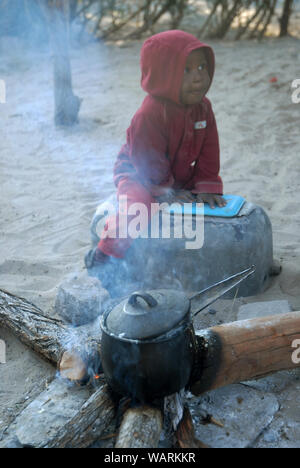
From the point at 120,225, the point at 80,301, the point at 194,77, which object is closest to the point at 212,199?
the point at 120,225

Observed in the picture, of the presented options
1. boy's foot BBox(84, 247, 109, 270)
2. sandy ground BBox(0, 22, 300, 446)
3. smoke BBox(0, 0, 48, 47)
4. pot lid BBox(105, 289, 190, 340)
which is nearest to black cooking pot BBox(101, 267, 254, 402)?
pot lid BBox(105, 289, 190, 340)

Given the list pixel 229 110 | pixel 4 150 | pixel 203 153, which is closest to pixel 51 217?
pixel 203 153

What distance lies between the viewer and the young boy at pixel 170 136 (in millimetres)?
2824

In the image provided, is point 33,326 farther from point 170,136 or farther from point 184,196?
point 170,136

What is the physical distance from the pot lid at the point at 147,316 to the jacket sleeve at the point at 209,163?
4.40 feet

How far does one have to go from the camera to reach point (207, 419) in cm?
192

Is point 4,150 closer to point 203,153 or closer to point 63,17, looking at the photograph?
point 63,17

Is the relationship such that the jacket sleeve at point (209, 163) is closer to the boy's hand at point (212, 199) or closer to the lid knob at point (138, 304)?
the boy's hand at point (212, 199)

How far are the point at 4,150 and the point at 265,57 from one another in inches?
A: 164

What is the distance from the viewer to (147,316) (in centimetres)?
179

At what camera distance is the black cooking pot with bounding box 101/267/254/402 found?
5.78ft

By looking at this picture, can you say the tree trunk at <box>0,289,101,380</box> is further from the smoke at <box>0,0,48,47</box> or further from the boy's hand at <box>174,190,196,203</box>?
the smoke at <box>0,0,48,47</box>

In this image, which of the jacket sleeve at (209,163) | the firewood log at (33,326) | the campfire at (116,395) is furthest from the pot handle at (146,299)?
the jacket sleeve at (209,163)

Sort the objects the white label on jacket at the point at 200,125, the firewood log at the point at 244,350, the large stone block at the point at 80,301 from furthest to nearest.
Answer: the white label on jacket at the point at 200,125, the large stone block at the point at 80,301, the firewood log at the point at 244,350
